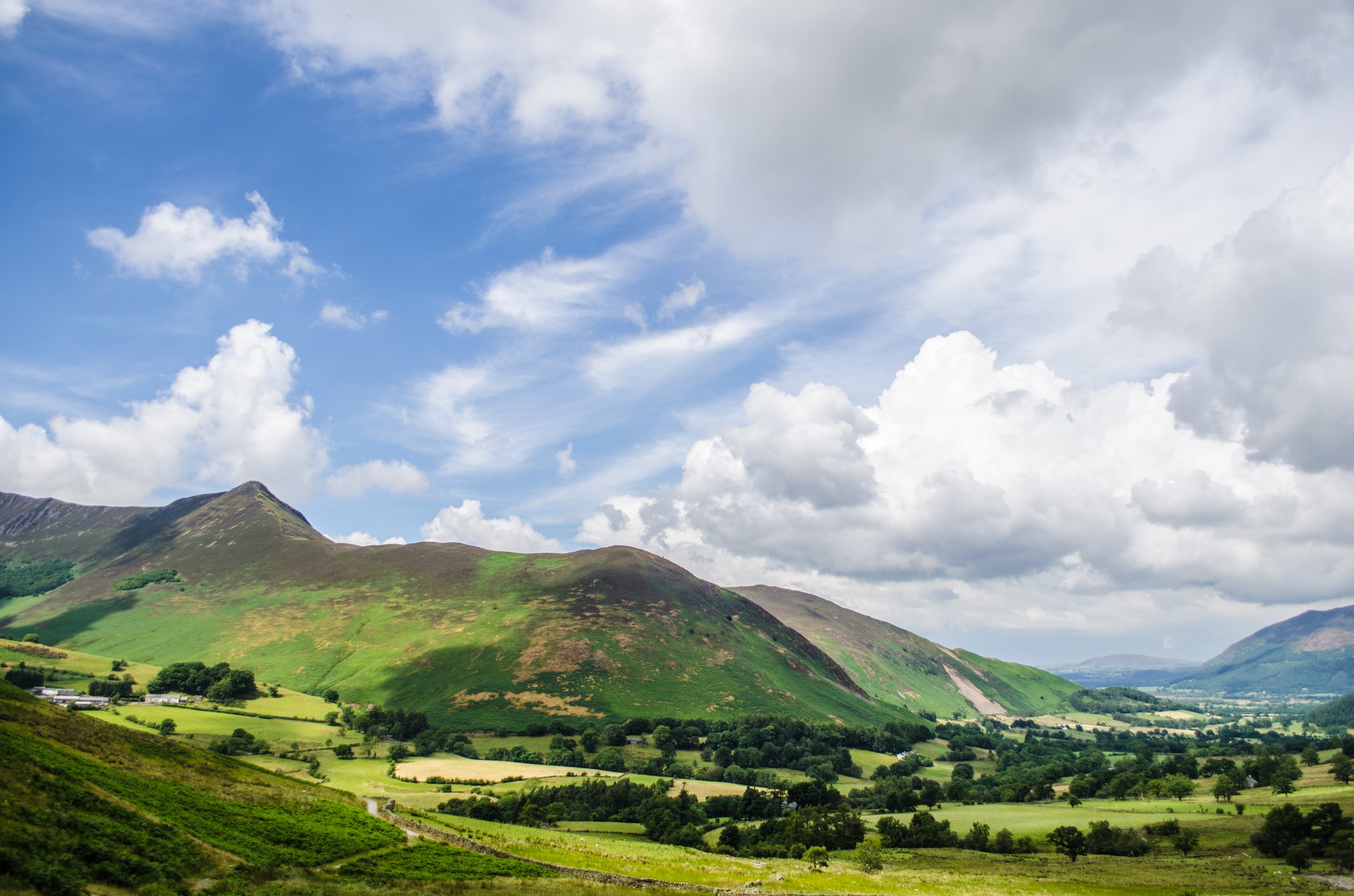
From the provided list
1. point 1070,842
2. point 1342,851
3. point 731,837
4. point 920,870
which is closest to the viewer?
point 1342,851

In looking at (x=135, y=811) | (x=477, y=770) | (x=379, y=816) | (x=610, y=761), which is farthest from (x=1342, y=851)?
(x=477, y=770)

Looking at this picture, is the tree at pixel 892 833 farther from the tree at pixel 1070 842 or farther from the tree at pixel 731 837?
the tree at pixel 731 837

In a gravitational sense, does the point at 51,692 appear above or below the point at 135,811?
below

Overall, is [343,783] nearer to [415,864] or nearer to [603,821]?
[603,821]

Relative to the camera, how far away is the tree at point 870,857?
95.0m

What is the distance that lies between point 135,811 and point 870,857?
299 feet

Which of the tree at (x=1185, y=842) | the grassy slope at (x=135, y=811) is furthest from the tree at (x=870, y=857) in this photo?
the grassy slope at (x=135, y=811)

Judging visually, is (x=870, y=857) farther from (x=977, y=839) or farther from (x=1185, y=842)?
(x=1185, y=842)

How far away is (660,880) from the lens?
236 feet

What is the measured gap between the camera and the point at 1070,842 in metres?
107

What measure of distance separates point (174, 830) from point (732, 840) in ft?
285

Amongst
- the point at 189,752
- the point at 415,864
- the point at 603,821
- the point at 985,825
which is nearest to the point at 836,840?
the point at 985,825

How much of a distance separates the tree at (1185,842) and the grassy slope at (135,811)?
11774 centimetres

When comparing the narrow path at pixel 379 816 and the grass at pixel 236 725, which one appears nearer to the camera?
the narrow path at pixel 379 816
